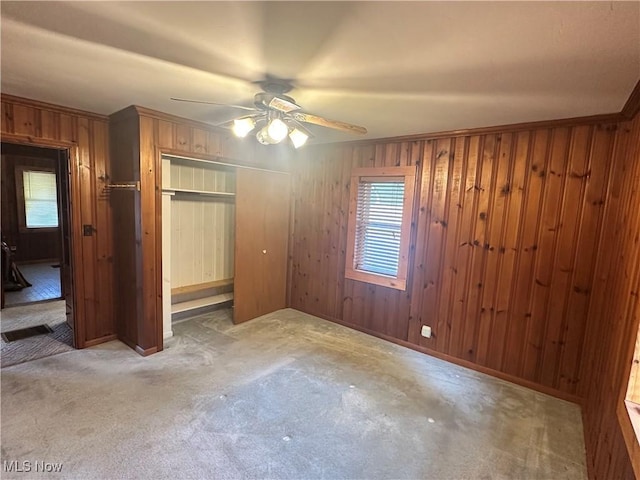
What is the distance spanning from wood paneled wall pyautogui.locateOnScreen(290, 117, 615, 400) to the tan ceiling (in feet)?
1.37

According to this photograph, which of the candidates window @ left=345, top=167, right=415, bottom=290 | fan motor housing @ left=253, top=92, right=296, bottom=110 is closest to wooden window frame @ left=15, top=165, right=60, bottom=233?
window @ left=345, top=167, right=415, bottom=290

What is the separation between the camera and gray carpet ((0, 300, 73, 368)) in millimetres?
3039

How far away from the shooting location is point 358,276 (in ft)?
12.9

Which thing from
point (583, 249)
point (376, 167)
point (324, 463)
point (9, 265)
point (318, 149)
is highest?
point (318, 149)

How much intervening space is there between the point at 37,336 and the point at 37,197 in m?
4.80

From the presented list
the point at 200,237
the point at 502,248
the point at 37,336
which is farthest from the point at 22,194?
the point at 502,248

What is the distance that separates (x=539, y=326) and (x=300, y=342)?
227 centimetres

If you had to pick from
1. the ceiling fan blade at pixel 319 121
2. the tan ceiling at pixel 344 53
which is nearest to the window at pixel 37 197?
the tan ceiling at pixel 344 53

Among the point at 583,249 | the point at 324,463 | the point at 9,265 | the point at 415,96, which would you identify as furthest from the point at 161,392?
the point at 9,265

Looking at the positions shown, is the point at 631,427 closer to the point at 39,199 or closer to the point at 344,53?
the point at 344,53

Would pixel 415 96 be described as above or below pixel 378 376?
above

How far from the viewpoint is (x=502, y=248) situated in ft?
9.73

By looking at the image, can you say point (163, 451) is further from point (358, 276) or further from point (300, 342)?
point (358, 276)

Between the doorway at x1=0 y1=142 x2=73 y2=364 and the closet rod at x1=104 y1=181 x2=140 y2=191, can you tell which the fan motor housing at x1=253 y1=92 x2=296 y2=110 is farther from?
the doorway at x1=0 y1=142 x2=73 y2=364
